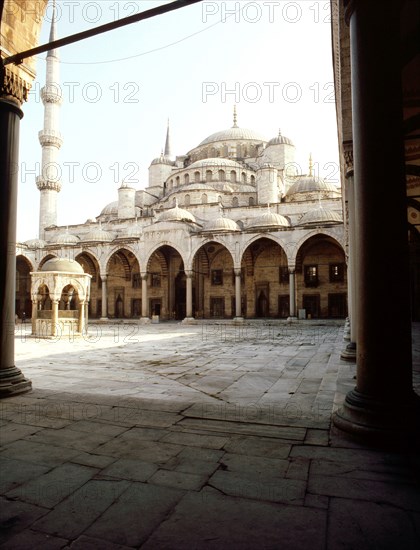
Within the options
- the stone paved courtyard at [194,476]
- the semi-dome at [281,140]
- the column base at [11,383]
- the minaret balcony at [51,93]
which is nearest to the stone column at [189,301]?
the semi-dome at [281,140]

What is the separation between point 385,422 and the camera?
304 cm

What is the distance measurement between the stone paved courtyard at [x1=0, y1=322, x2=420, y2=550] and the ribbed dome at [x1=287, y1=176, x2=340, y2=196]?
3071cm

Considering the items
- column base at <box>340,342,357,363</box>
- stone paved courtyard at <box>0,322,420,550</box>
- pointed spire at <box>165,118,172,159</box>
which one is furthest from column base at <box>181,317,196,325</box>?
pointed spire at <box>165,118,172,159</box>

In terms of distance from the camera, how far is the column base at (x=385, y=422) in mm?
2951

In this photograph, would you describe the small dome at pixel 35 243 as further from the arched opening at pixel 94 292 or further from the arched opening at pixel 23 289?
the arched opening at pixel 94 292

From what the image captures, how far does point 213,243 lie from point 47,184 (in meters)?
17.0

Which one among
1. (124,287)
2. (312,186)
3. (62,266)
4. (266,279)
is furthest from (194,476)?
(312,186)

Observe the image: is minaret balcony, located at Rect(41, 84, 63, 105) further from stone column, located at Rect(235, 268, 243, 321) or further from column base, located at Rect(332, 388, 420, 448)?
column base, located at Rect(332, 388, 420, 448)

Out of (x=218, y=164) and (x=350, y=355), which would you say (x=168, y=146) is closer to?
(x=218, y=164)

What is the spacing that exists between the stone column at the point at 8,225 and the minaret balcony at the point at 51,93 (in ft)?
109

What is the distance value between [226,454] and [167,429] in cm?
80

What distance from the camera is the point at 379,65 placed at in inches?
127

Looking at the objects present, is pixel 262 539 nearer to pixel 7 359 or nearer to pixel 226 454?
pixel 226 454

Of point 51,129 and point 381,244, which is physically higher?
point 51,129
